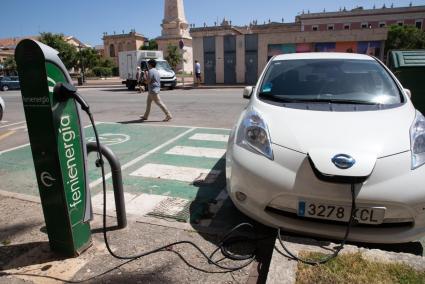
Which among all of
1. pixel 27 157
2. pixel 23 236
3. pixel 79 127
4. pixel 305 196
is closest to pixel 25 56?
pixel 79 127

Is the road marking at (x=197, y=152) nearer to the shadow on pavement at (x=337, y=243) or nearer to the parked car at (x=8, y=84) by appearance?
the shadow on pavement at (x=337, y=243)

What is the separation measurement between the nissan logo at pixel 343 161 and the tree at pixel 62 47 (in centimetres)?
4471

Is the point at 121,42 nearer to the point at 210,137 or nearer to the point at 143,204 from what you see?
the point at 210,137

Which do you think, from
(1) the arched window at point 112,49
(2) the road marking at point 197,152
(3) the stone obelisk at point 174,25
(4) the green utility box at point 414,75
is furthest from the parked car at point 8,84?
(1) the arched window at point 112,49

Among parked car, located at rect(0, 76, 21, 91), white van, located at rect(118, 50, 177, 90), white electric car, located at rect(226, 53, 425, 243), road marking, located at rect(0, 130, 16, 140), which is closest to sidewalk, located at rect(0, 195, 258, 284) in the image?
white electric car, located at rect(226, 53, 425, 243)

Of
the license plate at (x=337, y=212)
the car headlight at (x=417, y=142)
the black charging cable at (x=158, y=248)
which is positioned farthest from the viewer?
the car headlight at (x=417, y=142)

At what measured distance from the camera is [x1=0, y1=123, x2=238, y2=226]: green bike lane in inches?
158

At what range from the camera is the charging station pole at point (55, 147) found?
244cm

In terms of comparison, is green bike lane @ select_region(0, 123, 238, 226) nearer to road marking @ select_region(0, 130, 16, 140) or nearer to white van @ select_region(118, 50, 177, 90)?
road marking @ select_region(0, 130, 16, 140)

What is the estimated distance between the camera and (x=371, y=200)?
2.54 meters

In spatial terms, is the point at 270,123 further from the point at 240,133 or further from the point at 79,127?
the point at 79,127

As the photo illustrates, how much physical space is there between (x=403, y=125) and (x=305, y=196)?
116cm

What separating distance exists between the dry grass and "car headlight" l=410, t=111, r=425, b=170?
2.52ft

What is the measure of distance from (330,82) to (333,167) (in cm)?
165
